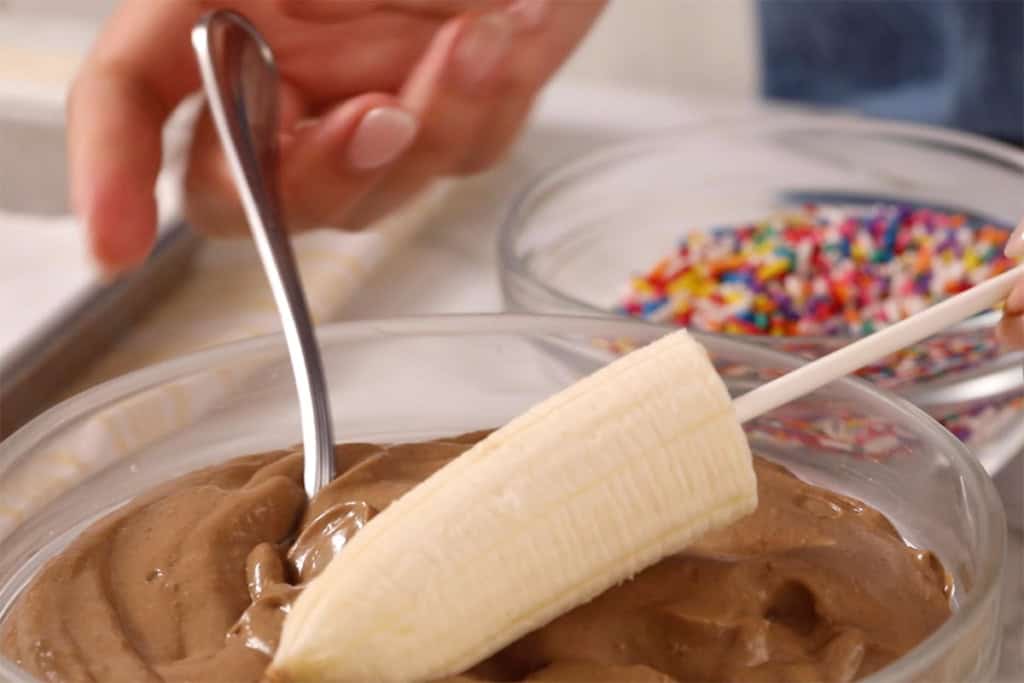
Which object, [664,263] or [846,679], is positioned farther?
[664,263]

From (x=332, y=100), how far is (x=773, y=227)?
361 mm

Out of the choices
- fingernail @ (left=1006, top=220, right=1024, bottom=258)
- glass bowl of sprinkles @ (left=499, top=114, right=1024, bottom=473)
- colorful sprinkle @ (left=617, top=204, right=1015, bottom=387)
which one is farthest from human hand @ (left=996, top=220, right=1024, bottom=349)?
colorful sprinkle @ (left=617, top=204, right=1015, bottom=387)

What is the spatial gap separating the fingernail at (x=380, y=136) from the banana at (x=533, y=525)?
0.53 m

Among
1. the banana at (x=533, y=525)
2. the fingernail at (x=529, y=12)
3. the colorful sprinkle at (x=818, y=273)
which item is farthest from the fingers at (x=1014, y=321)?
the fingernail at (x=529, y=12)

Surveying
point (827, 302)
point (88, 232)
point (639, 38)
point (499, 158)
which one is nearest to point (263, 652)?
point (88, 232)

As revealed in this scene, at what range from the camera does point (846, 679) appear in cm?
47

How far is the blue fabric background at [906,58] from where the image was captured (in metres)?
1.39

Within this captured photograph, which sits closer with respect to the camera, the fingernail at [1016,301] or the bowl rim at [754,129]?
the fingernail at [1016,301]

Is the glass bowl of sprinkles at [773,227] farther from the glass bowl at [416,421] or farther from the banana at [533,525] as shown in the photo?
the banana at [533,525]

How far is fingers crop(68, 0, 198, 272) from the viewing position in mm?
919

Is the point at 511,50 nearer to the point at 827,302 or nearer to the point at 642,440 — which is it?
the point at 827,302

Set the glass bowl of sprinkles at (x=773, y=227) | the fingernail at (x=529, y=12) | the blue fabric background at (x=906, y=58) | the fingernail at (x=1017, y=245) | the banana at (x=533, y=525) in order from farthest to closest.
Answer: the blue fabric background at (x=906, y=58)
the fingernail at (x=529, y=12)
the glass bowl of sprinkles at (x=773, y=227)
the fingernail at (x=1017, y=245)
the banana at (x=533, y=525)

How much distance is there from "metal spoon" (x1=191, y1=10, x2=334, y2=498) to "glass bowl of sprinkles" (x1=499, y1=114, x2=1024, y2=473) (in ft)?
0.53

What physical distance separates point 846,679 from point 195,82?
2.46ft
